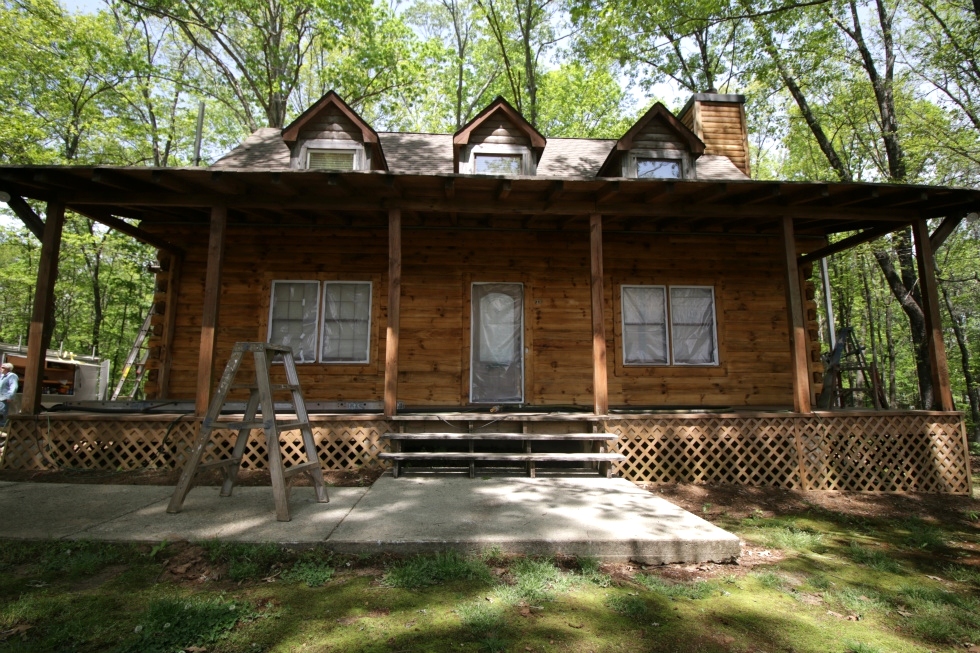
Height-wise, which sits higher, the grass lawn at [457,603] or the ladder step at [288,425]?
the ladder step at [288,425]

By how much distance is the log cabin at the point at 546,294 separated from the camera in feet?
22.5

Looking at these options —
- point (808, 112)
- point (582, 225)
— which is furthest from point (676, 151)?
point (808, 112)

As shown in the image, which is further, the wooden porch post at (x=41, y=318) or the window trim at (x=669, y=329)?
the window trim at (x=669, y=329)

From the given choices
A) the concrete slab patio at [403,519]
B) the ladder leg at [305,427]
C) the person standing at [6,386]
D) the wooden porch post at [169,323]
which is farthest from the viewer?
the person standing at [6,386]

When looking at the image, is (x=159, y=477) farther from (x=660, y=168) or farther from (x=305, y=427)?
(x=660, y=168)

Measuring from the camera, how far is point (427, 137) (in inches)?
452

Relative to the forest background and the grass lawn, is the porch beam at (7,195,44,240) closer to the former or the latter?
the grass lawn

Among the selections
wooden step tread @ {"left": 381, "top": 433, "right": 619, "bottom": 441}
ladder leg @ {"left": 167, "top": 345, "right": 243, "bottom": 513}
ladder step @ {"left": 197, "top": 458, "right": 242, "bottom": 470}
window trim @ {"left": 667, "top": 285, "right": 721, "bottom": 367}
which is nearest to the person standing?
ladder step @ {"left": 197, "top": 458, "right": 242, "bottom": 470}

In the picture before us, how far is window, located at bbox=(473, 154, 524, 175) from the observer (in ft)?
30.1

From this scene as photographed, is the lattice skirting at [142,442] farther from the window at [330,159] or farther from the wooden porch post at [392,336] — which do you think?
the window at [330,159]

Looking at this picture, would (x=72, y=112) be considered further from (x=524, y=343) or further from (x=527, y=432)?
(x=527, y=432)

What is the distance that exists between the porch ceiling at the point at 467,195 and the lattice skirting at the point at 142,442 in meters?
3.06

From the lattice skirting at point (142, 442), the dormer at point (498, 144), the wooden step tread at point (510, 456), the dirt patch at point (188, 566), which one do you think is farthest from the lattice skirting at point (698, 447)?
the dormer at point (498, 144)

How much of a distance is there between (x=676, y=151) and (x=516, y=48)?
13.6 m
